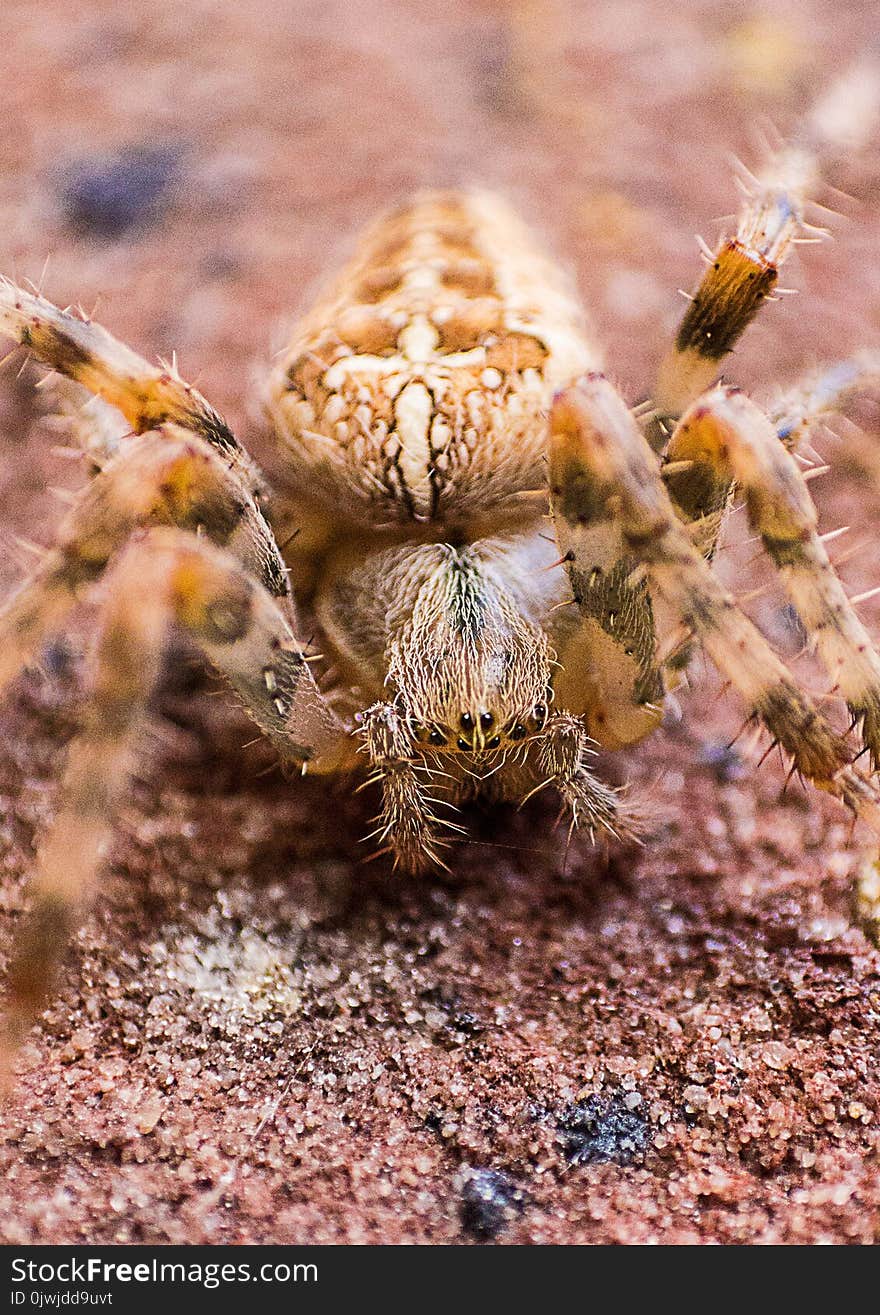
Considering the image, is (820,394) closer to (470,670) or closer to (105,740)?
(470,670)

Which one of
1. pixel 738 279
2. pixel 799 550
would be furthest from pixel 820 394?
pixel 799 550

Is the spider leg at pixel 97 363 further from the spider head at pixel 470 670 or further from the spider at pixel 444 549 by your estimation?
the spider head at pixel 470 670

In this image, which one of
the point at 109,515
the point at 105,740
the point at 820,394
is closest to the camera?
the point at 105,740

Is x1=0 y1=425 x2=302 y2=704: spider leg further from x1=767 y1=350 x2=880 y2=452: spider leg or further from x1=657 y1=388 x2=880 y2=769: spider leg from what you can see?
x1=767 y1=350 x2=880 y2=452: spider leg

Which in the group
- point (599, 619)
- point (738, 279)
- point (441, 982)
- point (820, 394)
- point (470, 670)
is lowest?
point (441, 982)

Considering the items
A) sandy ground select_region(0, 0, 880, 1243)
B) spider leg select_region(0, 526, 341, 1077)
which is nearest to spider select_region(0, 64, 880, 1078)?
spider leg select_region(0, 526, 341, 1077)

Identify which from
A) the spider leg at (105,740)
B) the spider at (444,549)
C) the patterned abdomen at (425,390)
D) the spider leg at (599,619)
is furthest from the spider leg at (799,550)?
the spider leg at (105,740)

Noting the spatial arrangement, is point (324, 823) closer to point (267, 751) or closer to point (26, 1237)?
point (267, 751)
